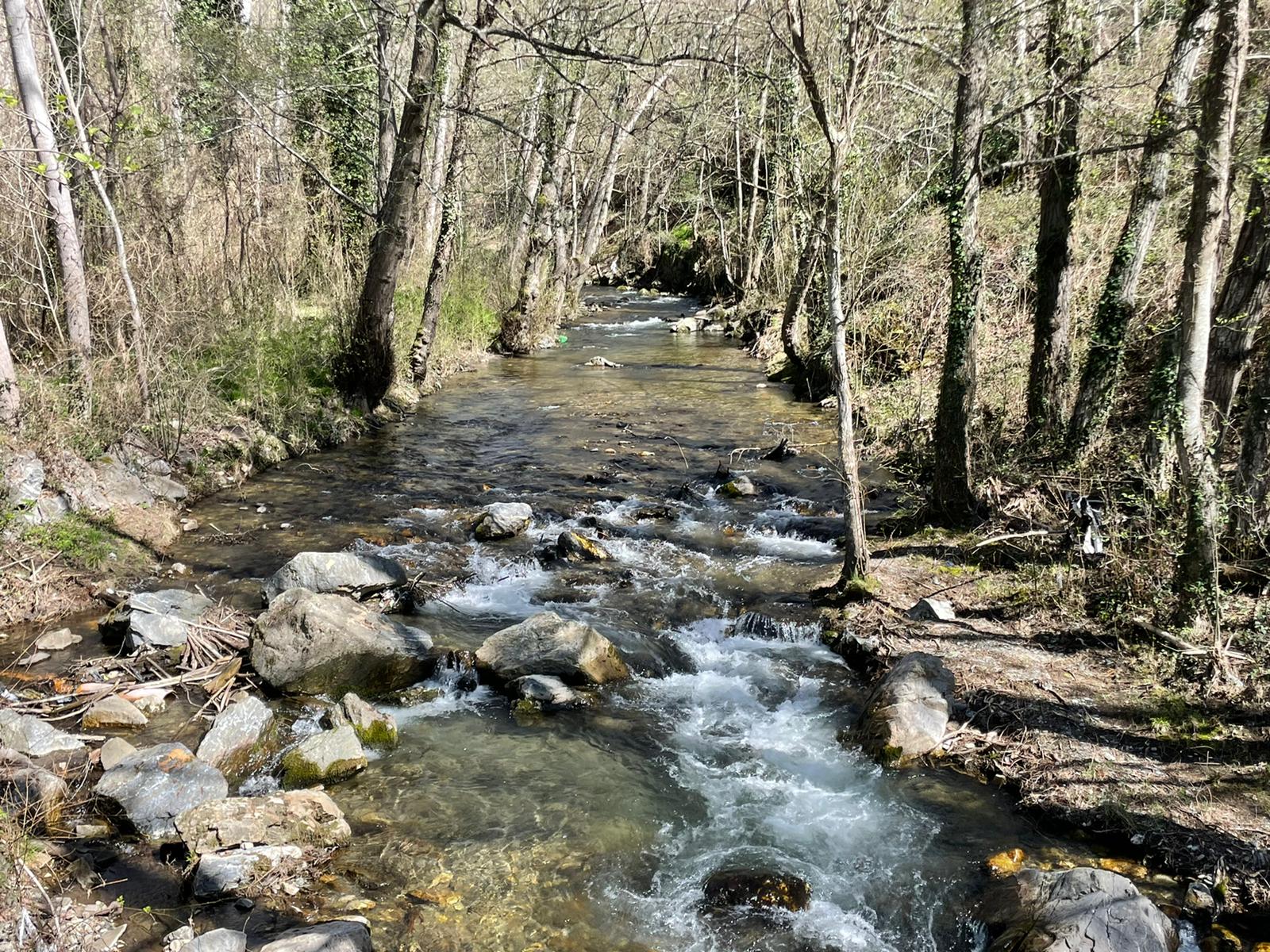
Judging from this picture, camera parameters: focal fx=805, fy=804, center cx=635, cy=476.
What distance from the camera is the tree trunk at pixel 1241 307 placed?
6.61 m

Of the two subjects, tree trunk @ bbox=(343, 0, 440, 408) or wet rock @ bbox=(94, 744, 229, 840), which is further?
tree trunk @ bbox=(343, 0, 440, 408)

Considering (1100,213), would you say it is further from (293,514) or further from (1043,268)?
(293,514)

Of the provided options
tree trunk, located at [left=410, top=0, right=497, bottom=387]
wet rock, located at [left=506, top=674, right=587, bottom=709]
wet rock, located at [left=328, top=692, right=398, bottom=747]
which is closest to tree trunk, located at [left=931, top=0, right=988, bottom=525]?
wet rock, located at [left=506, top=674, right=587, bottom=709]

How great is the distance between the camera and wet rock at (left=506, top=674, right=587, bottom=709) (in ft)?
20.6

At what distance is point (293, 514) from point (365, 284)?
4798 mm

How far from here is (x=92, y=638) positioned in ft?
21.2

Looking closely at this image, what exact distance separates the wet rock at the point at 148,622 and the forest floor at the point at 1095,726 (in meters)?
5.51

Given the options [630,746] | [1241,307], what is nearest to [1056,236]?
[1241,307]

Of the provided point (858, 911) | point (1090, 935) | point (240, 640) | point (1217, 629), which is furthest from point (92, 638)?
point (1217, 629)

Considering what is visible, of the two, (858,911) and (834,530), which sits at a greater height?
(834,530)

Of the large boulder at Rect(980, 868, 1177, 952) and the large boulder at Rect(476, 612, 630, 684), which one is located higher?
the large boulder at Rect(476, 612, 630, 684)

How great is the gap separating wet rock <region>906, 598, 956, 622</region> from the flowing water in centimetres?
82

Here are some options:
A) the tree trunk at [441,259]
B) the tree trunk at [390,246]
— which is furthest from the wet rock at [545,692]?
the tree trunk at [441,259]

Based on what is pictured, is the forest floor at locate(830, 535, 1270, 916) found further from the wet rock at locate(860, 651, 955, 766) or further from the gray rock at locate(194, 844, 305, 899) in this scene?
the gray rock at locate(194, 844, 305, 899)
